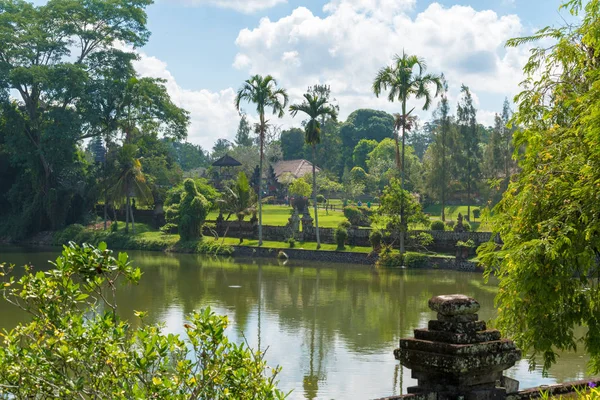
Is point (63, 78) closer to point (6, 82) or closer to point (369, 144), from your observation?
point (6, 82)

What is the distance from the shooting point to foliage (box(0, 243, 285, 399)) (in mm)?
5266

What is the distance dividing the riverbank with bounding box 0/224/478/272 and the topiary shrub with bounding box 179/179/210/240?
28.5 inches

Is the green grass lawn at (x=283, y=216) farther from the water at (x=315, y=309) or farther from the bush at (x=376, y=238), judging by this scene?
the water at (x=315, y=309)

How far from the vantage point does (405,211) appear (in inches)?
1608

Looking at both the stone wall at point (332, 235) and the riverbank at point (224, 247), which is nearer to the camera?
the riverbank at point (224, 247)

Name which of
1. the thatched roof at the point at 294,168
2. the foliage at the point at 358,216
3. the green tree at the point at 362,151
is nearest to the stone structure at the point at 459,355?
the foliage at the point at 358,216

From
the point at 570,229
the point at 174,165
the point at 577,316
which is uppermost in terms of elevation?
the point at 174,165

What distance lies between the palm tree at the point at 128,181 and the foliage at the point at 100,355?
45988 millimetres

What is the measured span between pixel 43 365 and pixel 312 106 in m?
37.7

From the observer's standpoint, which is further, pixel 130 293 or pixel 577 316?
pixel 130 293

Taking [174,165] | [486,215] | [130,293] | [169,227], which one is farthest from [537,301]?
[174,165]

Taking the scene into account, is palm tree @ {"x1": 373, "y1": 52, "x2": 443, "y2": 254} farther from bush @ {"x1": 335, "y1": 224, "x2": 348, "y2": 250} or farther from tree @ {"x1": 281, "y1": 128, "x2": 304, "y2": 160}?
tree @ {"x1": 281, "y1": 128, "x2": 304, "y2": 160}

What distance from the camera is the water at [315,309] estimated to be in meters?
16.3

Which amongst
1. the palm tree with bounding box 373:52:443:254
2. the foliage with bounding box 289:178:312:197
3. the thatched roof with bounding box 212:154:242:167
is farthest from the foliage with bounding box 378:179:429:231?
the thatched roof with bounding box 212:154:242:167
